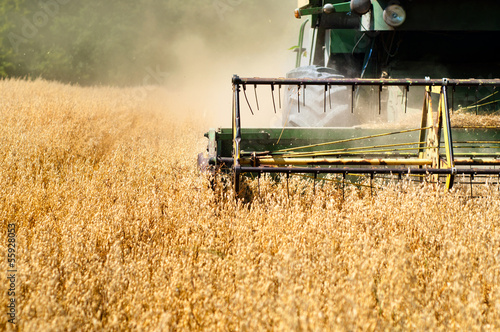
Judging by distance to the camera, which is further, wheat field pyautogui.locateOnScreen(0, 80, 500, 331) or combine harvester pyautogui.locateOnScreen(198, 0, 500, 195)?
combine harvester pyautogui.locateOnScreen(198, 0, 500, 195)

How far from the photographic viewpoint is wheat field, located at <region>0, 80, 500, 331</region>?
1.68 meters

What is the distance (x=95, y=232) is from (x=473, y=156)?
347 centimetres

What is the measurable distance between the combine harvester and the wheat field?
0.96 feet

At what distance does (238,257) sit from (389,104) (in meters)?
4.45

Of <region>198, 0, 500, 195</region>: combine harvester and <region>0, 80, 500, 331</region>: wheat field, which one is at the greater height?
<region>198, 0, 500, 195</region>: combine harvester

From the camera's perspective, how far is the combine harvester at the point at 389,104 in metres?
3.57

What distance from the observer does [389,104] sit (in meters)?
5.97

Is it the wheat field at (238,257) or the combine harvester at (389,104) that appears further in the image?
the combine harvester at (389,104)

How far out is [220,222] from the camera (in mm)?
2852

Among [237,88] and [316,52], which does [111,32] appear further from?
[237,88]

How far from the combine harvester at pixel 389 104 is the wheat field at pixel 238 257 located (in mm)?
294

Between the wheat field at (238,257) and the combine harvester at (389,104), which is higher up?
the combine harvester at (389,104)

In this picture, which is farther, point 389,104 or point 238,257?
point 389,104

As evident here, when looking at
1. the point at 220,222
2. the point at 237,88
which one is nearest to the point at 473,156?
the point at 237,88
